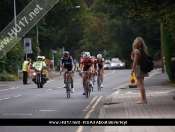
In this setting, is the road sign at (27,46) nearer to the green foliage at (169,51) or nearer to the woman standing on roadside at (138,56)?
the green foliage at (169,51)

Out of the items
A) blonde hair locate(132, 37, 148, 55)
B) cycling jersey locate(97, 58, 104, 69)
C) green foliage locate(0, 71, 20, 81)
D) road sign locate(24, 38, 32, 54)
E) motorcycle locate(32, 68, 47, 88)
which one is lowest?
Answer: green foliage locate(0, 71, 20, 81)

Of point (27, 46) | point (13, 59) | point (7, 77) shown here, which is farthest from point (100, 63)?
point (27, 46)

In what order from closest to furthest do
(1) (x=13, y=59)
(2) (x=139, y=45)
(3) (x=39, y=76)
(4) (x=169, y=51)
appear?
(2) (x=139, y=45), (3) (x=39, y=76), (4) (x=169, y=51), (1) (x=13, y=59)

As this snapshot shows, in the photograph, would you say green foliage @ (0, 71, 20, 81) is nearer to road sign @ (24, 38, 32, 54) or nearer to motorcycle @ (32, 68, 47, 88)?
road sign @ (24, 38, 32, 54)

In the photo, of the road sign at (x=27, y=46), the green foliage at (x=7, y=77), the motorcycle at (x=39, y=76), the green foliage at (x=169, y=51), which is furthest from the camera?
the road sign at (x=27, y=46)

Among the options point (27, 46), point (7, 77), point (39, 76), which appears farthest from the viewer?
point (27, 46)

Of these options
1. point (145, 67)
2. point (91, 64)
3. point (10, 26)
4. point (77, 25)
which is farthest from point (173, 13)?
point (77, 25)

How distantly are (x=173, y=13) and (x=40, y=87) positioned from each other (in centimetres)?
1611

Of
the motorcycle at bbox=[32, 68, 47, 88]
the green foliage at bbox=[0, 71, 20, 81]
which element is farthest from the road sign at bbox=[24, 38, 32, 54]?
the motorcycle at bbox=[32, 68, 47, 88]

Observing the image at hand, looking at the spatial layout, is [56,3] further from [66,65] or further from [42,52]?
[66,65]

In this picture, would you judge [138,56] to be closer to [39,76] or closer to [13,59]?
[39,76]

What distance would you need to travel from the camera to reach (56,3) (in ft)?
235

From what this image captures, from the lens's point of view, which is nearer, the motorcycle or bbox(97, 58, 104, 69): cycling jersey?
bbox(97, 58, 104, 69): cycling jersey

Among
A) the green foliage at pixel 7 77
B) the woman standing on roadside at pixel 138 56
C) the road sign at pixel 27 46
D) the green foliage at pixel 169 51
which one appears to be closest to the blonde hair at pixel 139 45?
the woman standing on roadside at pixel 138 56
